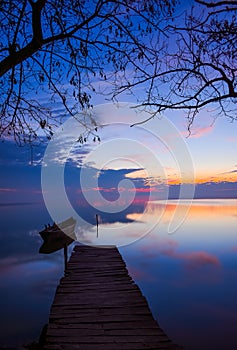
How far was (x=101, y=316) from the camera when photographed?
5516 millimetres

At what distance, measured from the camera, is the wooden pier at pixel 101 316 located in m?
4.44

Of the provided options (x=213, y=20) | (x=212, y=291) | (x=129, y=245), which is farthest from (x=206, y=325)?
(x=129, y=245)

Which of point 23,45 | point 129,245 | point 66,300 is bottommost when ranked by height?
point 129,245

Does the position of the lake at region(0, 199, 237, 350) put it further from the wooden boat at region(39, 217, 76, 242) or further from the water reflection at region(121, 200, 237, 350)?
the wooden boat at region(39, 217, 76, 242)

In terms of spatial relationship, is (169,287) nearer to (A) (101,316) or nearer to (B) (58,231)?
(B) (58,231)

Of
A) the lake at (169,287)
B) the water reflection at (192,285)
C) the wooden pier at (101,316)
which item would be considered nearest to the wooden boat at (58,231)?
the lake at (169,287)

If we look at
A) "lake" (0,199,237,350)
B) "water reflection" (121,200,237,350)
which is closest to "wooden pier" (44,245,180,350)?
"lake" (0,199,237,350)

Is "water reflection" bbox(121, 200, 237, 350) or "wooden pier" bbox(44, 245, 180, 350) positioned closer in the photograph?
"wooden pier" bbox(44, 245, 180, 350)

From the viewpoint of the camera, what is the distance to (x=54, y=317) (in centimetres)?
539

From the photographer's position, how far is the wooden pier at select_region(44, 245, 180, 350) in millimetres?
4441

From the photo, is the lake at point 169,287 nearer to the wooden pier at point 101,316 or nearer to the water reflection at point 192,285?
the water reflection at point 192,285

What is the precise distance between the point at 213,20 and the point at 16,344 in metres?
11.7

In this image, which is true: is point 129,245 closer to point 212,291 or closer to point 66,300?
point 212,291

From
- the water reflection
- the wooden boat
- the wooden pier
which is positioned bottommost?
the water reflection
